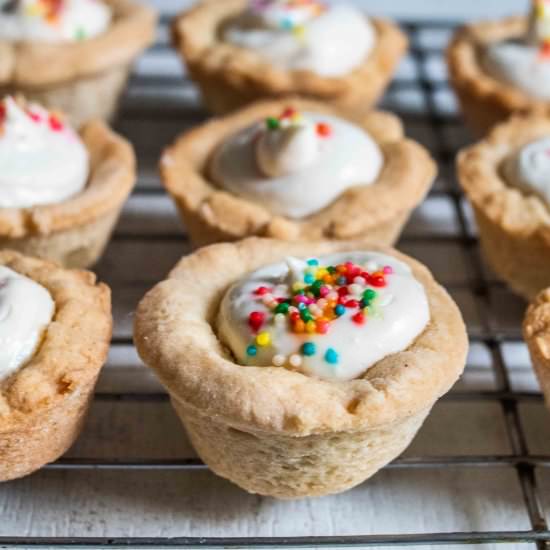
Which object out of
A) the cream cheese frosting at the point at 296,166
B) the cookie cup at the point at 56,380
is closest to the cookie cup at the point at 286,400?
the cookie cup at the point at 56,380

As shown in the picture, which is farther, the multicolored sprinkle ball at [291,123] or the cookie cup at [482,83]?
the cookie cup at [482,83]

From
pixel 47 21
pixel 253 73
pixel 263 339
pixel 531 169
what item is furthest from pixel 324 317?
pixel 47 21

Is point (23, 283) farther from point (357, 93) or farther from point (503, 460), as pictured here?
point (357, 93)

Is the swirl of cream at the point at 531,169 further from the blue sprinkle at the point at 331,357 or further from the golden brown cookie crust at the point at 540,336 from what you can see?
the blue sprinkle at the point at 331,357

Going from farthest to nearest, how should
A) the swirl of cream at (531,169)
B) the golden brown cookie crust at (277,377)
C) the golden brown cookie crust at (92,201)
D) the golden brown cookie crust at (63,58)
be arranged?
the golden brown cookie crust at (63,58) → the swirl of cream at (531,169) → the golden brown cookie crust at (92,201) → the golden brown cookie crust at (277,377)

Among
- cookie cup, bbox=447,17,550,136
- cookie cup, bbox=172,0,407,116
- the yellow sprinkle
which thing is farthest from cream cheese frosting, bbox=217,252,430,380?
cookie cup, bbox=447,17,550,136

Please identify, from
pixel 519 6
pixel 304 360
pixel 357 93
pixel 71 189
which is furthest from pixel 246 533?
pixel 519 6
